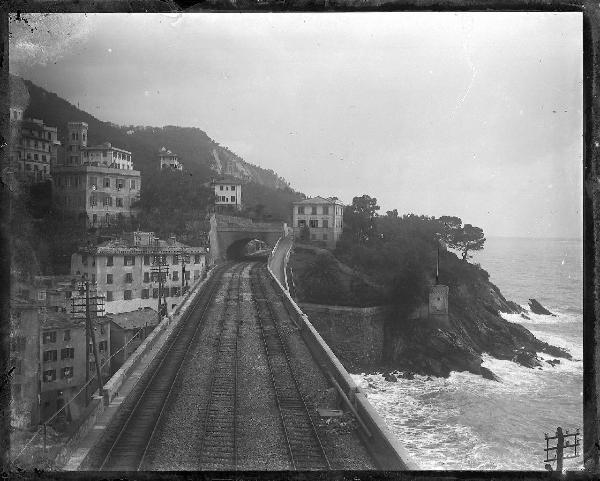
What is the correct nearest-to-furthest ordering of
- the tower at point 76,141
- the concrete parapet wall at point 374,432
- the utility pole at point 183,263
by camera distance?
the concrete parapet wall at point 374,432, the tower at point 76,141, the utility pole at point 183,263

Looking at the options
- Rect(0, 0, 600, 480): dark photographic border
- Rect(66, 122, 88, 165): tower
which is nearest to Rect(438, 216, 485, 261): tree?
Rect(0, 0, 600, 480): dark photographic border

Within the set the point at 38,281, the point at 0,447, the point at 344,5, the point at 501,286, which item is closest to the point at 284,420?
the point at 0,447

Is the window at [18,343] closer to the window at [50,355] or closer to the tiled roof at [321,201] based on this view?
the window at [50,355]

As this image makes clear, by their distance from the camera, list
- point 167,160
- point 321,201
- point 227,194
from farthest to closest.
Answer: point 227,194 → point 167,160 → point 321,201

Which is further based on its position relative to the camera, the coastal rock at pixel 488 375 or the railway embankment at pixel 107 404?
the coastal rock at pixel 488 375

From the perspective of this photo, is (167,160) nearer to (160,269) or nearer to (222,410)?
(160,269)

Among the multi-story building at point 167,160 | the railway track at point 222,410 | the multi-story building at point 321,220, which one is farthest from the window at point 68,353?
the multi-story building at point 167,160

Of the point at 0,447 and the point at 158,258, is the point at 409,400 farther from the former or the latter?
the point at 0,447

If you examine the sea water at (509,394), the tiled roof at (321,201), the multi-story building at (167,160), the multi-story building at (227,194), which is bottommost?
the sea water at (509,394)

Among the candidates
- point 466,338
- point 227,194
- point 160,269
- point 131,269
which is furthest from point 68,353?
point 227,194
